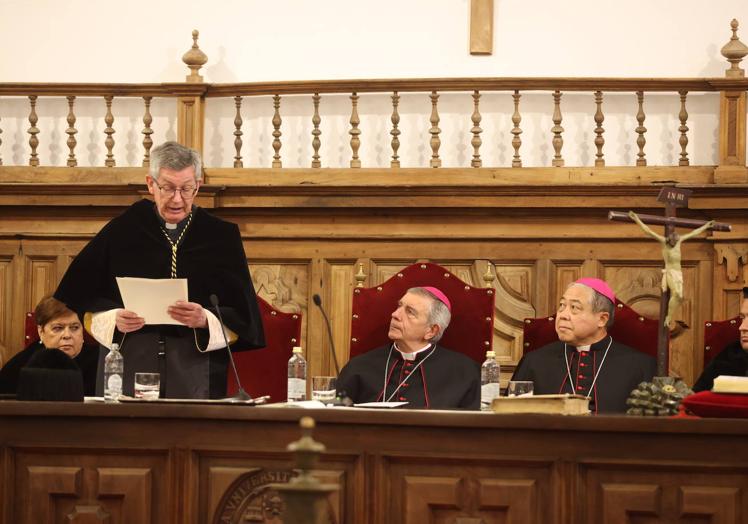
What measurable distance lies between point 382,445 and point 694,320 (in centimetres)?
419

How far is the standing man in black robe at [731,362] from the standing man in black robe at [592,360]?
0.39 metres

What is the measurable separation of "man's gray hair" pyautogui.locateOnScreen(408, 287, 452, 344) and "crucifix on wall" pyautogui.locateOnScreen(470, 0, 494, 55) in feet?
12.3

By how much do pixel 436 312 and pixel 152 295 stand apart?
1.36 meters

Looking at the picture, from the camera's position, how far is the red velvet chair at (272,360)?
6027 mm

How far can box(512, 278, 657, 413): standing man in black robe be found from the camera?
18.0 feet

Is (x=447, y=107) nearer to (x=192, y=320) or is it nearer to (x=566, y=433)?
(x=192, y=320)

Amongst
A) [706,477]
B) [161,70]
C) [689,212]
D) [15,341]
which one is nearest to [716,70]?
[689,212]

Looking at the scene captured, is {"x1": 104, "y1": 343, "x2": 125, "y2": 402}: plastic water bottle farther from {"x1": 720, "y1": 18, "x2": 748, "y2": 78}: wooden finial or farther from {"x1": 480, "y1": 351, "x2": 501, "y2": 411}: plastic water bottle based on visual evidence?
{"x1": 720, "y1": 18, "x2": 748, "y2": 78}: wooden finial

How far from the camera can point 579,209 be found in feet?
24.8

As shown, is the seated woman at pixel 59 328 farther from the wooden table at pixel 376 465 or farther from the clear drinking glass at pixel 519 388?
the clear drinking glass at pixel 519 388

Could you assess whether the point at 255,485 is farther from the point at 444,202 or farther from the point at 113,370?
the point at 444,202

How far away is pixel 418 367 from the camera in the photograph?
5477mm

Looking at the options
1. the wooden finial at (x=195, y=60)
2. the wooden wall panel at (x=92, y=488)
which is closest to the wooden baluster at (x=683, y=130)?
the wooden finial at (x=195, y=60)

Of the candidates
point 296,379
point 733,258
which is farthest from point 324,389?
point 733,258
